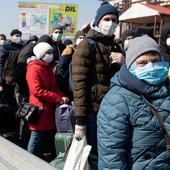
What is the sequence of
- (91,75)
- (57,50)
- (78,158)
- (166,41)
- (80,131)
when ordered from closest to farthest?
1. (78,158)
2. (80,131)
3. (91,75)
4. (166,41)
5. (57,50)

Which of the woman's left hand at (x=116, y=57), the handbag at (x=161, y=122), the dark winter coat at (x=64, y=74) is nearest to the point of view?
the handbag at (x=161, y=122)

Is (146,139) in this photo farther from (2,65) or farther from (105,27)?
(2,65)

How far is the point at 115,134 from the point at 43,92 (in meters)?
1.99

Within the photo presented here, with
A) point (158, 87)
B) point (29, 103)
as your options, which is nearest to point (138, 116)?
point (158, 87)

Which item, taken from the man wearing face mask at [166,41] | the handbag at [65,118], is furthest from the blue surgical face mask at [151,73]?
the man wearing face mask at [166,41]

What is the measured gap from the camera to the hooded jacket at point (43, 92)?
4.00 metres

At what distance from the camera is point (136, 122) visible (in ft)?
7.07

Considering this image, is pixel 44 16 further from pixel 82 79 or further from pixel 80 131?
pixel 80 131

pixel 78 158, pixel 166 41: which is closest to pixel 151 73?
pixel 78 158

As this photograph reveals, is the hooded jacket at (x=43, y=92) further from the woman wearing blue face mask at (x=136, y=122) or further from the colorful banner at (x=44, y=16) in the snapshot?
the colorful banner at (x=44, y=16)

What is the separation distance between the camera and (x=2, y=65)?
19.3 ft

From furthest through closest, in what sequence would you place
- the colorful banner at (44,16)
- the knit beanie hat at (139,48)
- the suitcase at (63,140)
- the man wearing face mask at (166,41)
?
the colorful banner at (44,16), the man wearing face mask at (166,41), the suitcase at (63,140), the knit beanie hat at (139,48)

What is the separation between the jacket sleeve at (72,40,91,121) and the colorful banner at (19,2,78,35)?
19262 millimetres

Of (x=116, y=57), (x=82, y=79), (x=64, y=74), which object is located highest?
(x=116, y=57)
